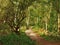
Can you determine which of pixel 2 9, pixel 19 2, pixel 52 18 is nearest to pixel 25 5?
pixel 19 2

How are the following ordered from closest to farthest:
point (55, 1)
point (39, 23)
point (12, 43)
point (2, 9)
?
point (12, 43) → point (2, 9) → point (55, 1) → point (39, 23)

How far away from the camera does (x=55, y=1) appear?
2067 cm

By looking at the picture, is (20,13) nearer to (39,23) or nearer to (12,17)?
(12,17)

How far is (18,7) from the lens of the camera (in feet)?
61.8

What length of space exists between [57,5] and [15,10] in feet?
15.2

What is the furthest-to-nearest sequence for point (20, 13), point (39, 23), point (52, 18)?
1. point (39, 23)
2. point (52, 18)
3. point (20, 13)

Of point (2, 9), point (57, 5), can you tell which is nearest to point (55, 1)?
point (57, 5)

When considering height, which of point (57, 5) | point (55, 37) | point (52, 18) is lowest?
point (55, 37)

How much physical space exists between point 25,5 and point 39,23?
34.3 feet

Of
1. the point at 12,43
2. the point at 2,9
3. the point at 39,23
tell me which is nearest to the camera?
the point at 12,43

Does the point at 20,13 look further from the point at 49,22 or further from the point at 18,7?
the point at 49,22

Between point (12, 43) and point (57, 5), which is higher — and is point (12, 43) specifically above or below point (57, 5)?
below

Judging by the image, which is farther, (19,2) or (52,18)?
(52,18)

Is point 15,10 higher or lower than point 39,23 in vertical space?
higher
